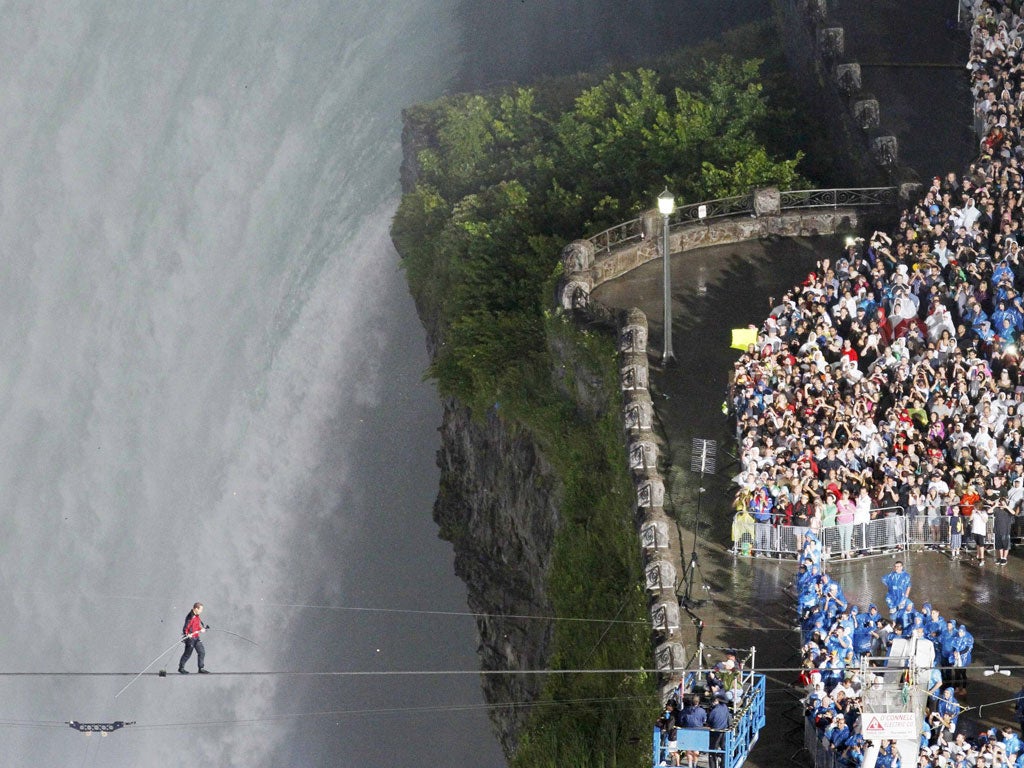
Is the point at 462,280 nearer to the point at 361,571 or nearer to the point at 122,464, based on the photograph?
the point at 361,571

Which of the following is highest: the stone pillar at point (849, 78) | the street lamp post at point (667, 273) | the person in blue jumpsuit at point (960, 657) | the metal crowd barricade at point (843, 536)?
the stone pillar at point (849, 78)

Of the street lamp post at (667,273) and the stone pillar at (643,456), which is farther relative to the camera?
the street lamp post at (667,273)

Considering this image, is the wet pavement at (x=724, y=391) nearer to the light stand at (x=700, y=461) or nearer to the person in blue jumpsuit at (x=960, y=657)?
the light stand at (x=700, y=461)

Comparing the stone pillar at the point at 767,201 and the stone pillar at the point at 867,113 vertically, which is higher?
the stone pillar at the point at 867,113

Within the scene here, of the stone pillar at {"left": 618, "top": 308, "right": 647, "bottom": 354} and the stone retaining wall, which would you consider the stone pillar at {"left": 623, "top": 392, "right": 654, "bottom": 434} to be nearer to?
the stone retaining wall

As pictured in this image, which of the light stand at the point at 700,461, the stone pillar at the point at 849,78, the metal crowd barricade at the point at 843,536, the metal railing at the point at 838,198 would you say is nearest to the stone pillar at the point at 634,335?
the light stand at the point at 700,461

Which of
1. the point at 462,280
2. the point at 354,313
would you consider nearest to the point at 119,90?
the point at 354,313

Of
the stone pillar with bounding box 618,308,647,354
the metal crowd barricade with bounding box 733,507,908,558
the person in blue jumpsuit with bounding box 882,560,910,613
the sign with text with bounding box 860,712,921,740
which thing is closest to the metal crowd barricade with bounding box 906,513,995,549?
the metal crowd barricade with bounding box 733,507,908,558
